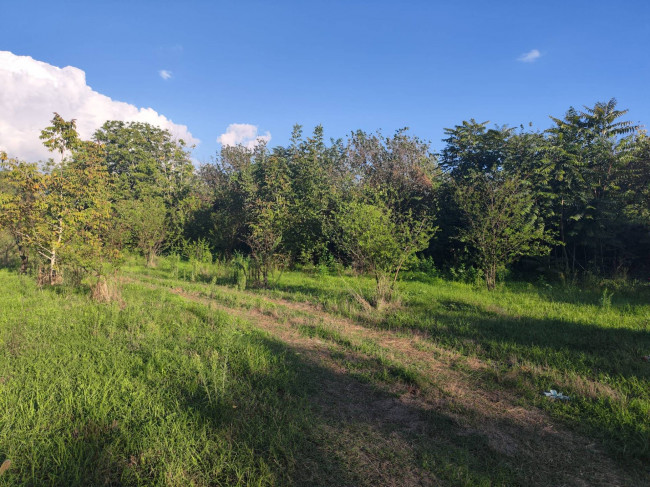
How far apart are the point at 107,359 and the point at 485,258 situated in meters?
10.1

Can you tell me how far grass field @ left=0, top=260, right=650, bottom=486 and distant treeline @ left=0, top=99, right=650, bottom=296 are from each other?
9.72 feet

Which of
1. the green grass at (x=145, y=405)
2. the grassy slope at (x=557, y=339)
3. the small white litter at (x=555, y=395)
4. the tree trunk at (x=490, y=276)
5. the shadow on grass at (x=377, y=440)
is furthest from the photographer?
the tree trunk at (x=490, y=276)

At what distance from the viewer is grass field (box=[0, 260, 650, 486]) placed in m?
2.69

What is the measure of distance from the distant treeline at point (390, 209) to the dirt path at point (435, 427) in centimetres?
411

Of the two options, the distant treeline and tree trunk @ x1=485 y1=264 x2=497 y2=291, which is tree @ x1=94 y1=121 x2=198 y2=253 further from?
tree trunk @ x1=485 y1=264 x2=497 y2=291

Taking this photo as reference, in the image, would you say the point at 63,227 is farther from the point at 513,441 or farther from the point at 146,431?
the point at 513,441

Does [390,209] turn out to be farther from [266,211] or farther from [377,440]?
[377,440]

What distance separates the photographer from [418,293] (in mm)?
10016

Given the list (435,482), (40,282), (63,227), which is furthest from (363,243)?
(40,282)

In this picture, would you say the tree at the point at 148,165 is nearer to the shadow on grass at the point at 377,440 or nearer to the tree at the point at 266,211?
the tree at the point at 266,211

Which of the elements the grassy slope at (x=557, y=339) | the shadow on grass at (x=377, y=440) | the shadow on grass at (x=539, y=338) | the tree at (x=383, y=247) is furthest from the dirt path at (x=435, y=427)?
the tree at (x=383, y=247)

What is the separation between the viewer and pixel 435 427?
10.9 ft

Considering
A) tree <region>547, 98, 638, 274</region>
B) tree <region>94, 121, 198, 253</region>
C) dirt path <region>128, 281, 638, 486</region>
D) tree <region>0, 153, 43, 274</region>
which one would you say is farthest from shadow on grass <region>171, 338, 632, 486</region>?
tree <region>94, 121, 198, 253</region>

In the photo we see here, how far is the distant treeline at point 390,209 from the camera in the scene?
9.17 meters
